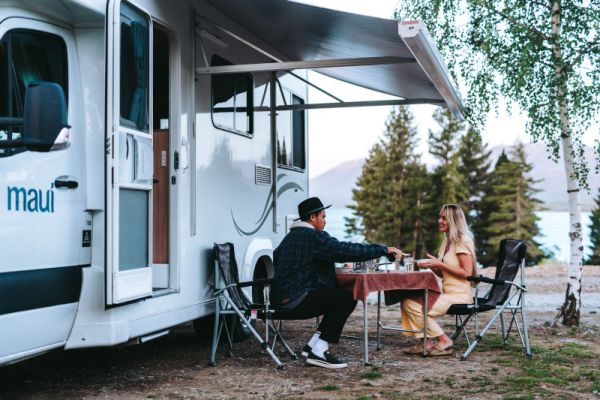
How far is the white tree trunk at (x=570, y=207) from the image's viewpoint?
323 inches

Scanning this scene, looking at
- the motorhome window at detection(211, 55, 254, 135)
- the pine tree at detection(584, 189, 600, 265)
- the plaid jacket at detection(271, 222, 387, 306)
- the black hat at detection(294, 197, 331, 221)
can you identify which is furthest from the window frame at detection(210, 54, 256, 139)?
the pine tree at detection(584, 189, 600, 265)

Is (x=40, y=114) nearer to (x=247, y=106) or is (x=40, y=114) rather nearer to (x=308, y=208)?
(x=308, y=208)

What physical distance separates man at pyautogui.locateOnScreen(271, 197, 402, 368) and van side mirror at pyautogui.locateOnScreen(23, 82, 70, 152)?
270 cm

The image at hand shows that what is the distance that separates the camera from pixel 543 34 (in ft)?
27.1

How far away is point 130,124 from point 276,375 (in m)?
2.15

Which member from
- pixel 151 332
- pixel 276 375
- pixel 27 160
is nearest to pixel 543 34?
pixel 276 375

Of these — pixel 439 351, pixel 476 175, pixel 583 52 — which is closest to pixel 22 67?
pixel 439 351

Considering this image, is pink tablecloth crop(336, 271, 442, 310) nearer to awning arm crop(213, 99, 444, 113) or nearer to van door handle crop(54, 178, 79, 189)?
awning arm crop(213, 99, 444, 113)

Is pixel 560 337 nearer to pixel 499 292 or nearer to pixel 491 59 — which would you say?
pixel 499 292

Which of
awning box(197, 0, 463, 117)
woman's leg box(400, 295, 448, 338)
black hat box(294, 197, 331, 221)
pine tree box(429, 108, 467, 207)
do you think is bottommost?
woman's leg box(400, 295, 448, 338)

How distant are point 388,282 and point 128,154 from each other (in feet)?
7.96

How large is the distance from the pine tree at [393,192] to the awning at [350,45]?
4730cm

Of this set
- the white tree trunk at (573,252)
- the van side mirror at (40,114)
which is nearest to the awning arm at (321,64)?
the van side mirror at (40,114)

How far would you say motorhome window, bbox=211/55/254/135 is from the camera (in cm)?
633
